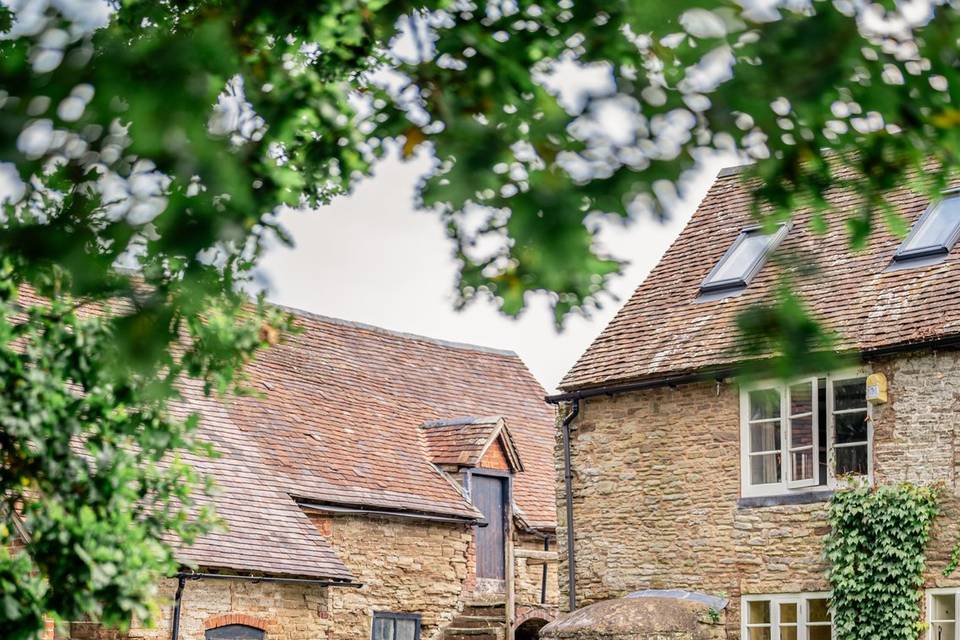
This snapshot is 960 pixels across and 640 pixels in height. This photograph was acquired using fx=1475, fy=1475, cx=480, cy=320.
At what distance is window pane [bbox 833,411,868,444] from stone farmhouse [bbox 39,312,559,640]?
7.88 meters

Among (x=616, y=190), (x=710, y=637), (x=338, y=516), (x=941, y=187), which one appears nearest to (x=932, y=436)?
(x=710, y=637)

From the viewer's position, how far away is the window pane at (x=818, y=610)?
17641 mm

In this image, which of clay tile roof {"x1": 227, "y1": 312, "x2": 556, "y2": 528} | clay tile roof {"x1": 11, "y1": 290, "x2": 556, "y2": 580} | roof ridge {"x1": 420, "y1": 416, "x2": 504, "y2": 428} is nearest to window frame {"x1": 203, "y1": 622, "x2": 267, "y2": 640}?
clay tile roof {"x1": 11, "y1": 290, "x2": 556, "y2": 580}

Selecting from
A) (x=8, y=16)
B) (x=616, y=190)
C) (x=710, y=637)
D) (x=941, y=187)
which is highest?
(x=8, y=16)

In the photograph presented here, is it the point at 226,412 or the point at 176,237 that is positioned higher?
the point at 226,412

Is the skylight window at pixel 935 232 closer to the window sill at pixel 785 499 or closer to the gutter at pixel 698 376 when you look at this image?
the gutter at pixel 698 376

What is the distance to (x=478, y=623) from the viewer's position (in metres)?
25.8

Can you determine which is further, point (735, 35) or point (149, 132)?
point (735, 35)

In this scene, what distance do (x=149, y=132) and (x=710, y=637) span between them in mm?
15298

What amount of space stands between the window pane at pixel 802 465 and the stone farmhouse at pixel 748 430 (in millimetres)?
45

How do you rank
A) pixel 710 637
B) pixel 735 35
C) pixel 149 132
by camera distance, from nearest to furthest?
pixel 149 132, pixel 735 35, pixel 710 637

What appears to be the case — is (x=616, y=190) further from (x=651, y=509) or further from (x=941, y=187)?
(x=651, y=509)

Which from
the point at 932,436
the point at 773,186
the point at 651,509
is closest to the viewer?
the point at 773,186

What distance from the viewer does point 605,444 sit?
20.2m
